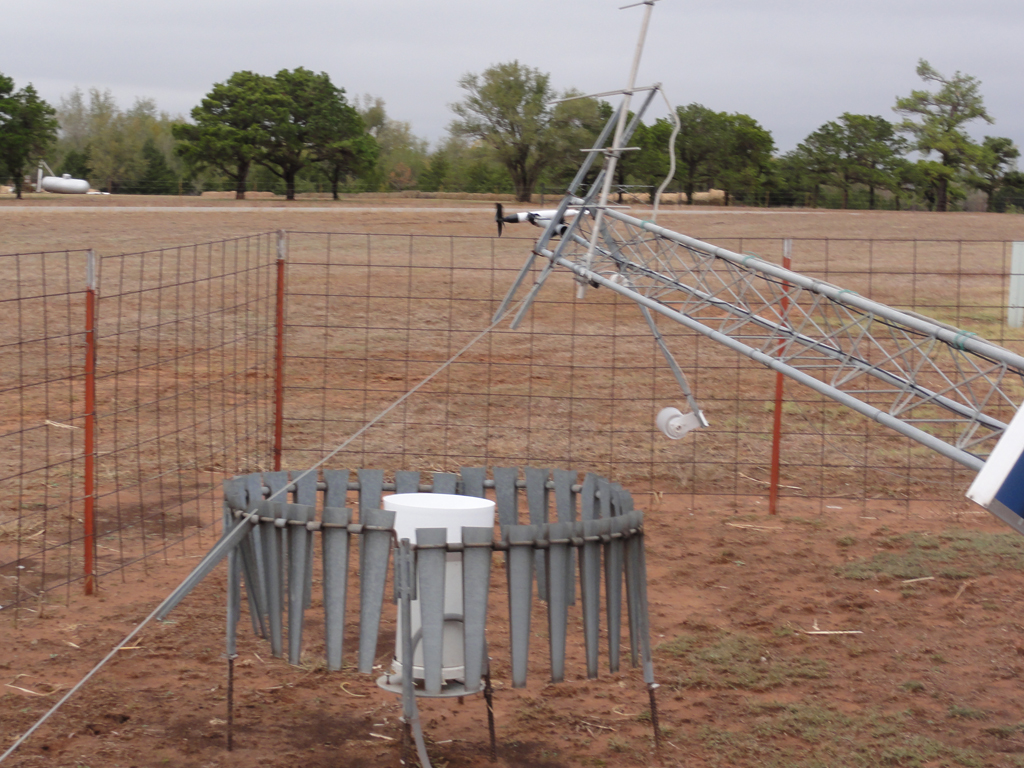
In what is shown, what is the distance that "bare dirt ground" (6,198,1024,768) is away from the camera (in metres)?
4.29

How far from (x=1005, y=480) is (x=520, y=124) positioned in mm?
47398

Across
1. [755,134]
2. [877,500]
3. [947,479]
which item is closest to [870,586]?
[877,500]

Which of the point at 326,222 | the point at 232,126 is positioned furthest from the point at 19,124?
the point at 326,222

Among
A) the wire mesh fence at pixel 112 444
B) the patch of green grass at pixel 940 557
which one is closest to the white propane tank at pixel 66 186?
the wire mesh fence at pixel 112 444

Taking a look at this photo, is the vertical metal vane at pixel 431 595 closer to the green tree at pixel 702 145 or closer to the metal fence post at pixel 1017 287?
the metal fence post at pixel 1017 287

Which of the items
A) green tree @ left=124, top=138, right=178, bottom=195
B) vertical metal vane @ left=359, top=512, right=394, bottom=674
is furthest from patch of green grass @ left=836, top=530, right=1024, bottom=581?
green tree @ left=124, top=138, right=178, bottom=195

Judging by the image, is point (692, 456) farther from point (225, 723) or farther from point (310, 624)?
point (225, 723)

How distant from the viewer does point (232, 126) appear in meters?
46.3

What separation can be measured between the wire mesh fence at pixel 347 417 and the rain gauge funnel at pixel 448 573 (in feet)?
3.20

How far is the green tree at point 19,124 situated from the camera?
44.2 m

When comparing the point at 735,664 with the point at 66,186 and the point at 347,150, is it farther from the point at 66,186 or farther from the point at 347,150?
the point at 347,150

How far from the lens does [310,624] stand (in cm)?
558

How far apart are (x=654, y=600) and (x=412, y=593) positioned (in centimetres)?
287

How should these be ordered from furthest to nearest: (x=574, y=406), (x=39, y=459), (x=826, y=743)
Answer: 1. (x=574, y=406)
2. (x=39, y=459)
3. (x=826, y=743)
